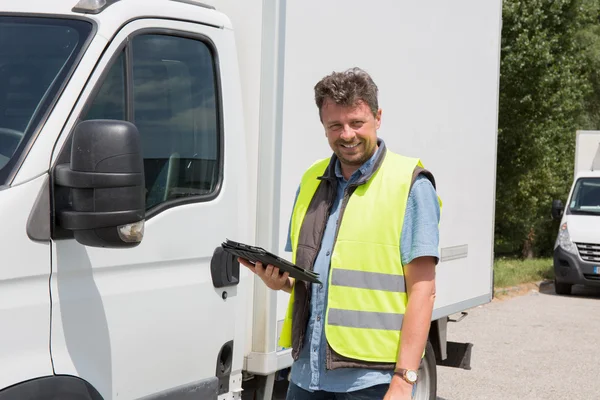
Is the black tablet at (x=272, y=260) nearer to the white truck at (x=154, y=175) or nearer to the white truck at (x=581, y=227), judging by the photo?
the white truck at (x=154, y=175)

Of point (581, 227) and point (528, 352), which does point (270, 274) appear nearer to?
point (528, 352)

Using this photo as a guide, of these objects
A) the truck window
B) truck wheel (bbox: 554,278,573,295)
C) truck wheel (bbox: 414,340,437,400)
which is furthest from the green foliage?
the truck window

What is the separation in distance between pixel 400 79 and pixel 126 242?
2901 mm

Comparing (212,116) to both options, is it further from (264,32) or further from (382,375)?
(382,375)

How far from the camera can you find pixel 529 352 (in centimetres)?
1007

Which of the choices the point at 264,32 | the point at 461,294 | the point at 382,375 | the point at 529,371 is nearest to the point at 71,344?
the point at 382,375

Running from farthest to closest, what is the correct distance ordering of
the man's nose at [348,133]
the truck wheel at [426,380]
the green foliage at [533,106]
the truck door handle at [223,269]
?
the green foliage at [533,106] < the truck wheel at [426,380] < the truck door handle at [223,269] < the man's nose at [348,133]

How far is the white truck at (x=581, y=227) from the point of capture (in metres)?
15.1

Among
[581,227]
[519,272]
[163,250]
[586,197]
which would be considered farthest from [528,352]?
[163,250]

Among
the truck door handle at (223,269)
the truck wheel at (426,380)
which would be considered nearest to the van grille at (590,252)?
the truck wheel at (426,380)

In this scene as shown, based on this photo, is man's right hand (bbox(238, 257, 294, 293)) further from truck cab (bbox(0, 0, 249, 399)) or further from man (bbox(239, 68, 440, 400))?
truck cab (bbox(0, 0, 249, 399))

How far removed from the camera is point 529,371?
357 inches

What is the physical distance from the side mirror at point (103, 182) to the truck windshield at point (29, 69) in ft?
0.65

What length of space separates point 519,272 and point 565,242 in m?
1.84
